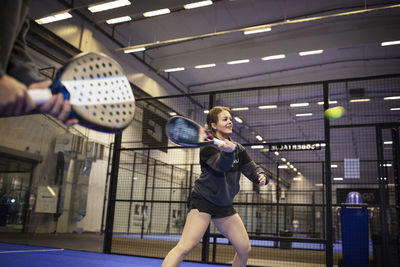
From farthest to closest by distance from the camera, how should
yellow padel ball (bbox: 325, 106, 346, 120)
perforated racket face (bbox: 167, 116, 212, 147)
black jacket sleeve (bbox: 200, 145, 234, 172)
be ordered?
yellow padel ball (bbox: 325, 106, 346, 120)
black jacket sleeve (bbox: 200, 145, 234, 172)
perforated racket face (bbox: 167, 116, 212, 147)

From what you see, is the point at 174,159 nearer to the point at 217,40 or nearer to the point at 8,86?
the point at 217,40

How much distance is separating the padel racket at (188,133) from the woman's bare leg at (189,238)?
1067 mm

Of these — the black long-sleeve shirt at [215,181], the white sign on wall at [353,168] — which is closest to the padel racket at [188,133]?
the black long-sleeve shirt at [215,181]

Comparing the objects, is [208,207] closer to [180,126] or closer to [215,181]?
[215,181]

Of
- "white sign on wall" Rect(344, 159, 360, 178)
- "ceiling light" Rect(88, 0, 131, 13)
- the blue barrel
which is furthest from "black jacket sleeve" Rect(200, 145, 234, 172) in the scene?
"ceiling light" Rect(88, 0, 131, 13)

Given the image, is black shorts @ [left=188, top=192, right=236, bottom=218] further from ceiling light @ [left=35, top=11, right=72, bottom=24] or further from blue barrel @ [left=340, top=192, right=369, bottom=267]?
ceiling light @ [left=35, top=11, right=72, bottom=24]

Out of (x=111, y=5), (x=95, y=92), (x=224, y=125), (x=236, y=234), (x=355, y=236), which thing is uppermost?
(x=111, y=5)

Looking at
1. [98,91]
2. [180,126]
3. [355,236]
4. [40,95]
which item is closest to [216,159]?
[180,126]

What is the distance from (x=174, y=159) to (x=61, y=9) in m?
8.98

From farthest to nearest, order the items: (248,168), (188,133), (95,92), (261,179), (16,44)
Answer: (248,168), (261,179), (188,133), (16,44), (95,92)

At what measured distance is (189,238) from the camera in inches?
98.0

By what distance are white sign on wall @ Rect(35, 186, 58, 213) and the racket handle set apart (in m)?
9.81

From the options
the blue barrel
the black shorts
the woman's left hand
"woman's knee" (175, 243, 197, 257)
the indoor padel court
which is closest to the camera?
the indoor padel court

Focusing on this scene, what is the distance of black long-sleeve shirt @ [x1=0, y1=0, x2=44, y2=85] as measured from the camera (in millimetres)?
1009
